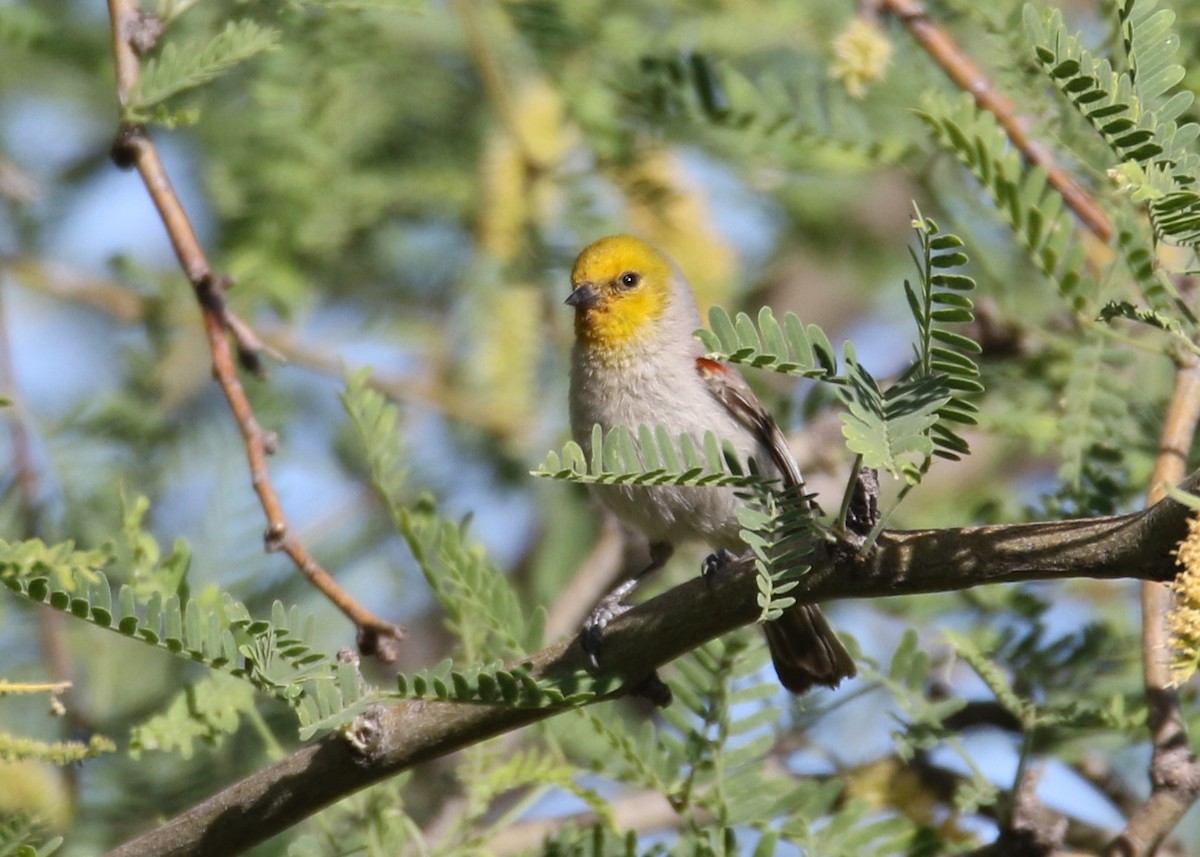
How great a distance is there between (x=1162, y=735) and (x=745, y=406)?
4.36 feet

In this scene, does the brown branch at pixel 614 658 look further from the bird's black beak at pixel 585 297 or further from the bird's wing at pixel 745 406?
the bird's black beak at pixel 585 297

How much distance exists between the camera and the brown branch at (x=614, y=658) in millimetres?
1834

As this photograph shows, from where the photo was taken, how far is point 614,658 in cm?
217

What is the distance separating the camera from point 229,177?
4324 millimetres

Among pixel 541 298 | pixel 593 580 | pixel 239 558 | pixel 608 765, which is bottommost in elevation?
pixel 608 765

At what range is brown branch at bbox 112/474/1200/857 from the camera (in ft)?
6.02

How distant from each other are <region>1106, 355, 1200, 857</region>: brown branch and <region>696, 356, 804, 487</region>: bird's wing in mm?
954

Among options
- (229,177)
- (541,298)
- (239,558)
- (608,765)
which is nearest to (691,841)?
(608,765)

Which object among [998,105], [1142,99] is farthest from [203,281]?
[998,105]

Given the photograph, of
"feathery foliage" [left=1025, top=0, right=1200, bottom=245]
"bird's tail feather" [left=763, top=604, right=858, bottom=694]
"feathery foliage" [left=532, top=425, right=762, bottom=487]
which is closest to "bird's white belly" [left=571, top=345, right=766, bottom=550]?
"bird's tail feather" [left=763, top=604, right=858, bottom=694]

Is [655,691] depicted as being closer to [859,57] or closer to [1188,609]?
[1188,609]

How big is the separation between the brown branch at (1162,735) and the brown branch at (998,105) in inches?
22.5

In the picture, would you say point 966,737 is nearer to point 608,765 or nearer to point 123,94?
point 608,765

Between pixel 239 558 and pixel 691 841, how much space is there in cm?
153
